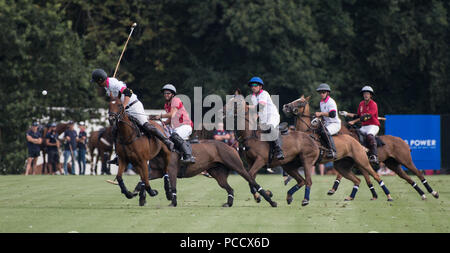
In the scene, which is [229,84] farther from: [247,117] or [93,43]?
[247,117]

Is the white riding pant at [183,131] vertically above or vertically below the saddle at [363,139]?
above

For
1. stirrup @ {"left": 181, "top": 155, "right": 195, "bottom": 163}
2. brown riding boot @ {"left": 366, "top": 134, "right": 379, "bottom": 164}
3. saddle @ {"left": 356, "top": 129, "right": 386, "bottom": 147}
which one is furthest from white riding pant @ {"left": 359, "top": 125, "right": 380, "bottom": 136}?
stirrup @ {"left": 181, "top": 155, "right": 195, "bottom": 163}

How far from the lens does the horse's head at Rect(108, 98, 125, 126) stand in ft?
49.4

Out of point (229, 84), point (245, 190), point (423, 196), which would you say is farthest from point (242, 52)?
point (423, 196)

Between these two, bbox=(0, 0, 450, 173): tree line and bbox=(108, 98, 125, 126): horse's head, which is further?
bbox=(0, 0, 450, 173): tree line

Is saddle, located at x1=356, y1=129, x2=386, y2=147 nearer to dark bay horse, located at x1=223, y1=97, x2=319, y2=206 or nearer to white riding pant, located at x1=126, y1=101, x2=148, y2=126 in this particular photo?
dark bay horse, located at x1=223, y1=97, x2=319, y2=206

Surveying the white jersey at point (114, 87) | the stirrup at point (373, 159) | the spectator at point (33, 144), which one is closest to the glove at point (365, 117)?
the stirrup at point (373, 159)

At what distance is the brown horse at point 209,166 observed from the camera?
625 inches

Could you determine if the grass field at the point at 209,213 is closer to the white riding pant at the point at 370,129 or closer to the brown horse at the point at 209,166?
the brown horse at the point at 209,166

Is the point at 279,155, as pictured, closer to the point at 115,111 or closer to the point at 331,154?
the point at 331,154

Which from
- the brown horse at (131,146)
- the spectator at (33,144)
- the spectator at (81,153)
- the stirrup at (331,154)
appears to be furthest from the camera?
the spectator at (81,153)

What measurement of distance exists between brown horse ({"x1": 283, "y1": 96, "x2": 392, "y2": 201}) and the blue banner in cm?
1414

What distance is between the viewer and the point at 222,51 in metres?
41.2

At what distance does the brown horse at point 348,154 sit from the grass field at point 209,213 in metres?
0.50
